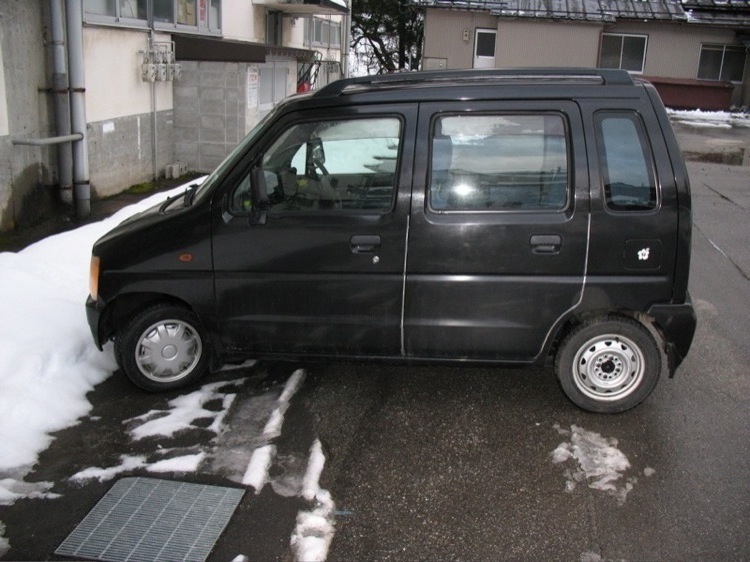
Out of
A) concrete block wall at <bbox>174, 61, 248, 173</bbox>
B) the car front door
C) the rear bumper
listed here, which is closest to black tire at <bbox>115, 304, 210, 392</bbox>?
the car front door

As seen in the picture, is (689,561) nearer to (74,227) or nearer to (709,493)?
(709,493)

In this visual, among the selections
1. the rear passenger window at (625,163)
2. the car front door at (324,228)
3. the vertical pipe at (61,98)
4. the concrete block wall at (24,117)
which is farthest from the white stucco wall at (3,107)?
the rear passenger window at (625,163)

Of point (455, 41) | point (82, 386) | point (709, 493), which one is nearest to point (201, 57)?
point (82, 386)

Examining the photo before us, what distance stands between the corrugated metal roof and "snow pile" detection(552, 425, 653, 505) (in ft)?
93.0

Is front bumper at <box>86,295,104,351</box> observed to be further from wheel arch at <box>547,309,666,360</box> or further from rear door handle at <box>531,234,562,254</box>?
wheel arch at <box>547,309,666,360</box>

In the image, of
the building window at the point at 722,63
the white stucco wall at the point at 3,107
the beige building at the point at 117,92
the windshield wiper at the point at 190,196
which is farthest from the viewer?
the building window at the point at 722,63

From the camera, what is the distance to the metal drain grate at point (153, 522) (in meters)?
3.38

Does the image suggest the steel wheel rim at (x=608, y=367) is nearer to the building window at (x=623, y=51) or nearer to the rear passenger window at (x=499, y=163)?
the rear passenger window at (x=499, y=163)

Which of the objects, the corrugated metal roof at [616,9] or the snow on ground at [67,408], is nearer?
the snow on ground at [67,408]

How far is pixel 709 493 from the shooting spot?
12.8 ft

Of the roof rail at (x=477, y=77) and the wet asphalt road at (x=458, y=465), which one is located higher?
the roof rail at (x=477, y=77)

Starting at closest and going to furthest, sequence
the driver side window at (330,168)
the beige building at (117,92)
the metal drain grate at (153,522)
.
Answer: the metal drain grate at (153,522), the driver side window at (330,168), the beige building at (117,92)

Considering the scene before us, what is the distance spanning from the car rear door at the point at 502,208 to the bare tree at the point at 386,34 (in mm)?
32568

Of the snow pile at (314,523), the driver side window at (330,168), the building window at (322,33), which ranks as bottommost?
the snow pile at (314,523)
